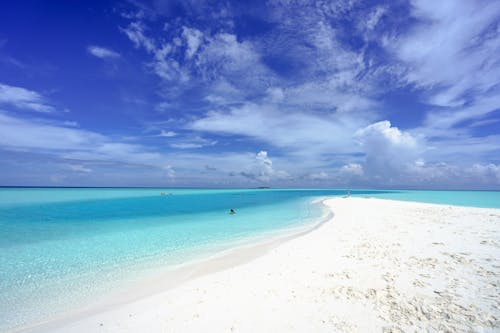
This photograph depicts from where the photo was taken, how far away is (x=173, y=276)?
802 cm

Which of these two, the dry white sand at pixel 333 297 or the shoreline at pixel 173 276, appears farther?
the shoreline at pixel 173 276

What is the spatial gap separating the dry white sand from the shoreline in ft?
0.95

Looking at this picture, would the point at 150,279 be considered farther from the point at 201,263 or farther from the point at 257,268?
the point at 257,268

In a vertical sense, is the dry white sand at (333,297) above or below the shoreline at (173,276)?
above

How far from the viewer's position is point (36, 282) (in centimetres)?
761

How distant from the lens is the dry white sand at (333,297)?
470 cm

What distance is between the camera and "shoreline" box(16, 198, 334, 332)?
18.2ft

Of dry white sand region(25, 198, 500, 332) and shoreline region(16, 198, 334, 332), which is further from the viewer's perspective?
shoreline region(16, 198, 334, 332)

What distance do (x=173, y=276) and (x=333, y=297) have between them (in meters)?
5.50

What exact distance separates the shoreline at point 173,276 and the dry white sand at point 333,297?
0.95ft

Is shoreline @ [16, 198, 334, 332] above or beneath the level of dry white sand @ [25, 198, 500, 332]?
beneath

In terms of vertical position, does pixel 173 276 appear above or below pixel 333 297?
below

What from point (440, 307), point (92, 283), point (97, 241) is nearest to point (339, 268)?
point (440, 307)

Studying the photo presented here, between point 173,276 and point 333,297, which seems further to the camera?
point 173,276
